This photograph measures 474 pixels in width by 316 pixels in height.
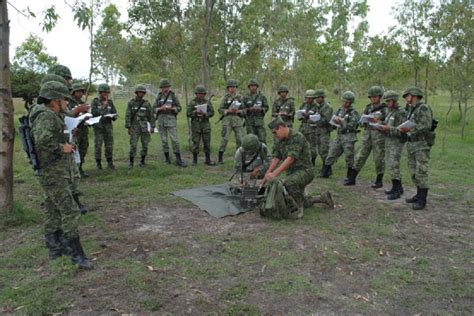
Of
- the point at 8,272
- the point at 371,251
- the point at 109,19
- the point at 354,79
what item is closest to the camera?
the point at 8,272

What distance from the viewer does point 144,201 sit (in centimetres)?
668

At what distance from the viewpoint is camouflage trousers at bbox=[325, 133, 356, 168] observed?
26.3 ft

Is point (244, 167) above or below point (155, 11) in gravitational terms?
below

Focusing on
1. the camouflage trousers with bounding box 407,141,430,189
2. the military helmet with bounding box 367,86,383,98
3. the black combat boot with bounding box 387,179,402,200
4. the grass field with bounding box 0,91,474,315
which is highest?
the military helmet with bounding box 367,86,383,98

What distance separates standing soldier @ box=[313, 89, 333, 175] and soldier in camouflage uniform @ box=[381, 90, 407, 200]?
1734mm

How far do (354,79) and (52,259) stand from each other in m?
17.0

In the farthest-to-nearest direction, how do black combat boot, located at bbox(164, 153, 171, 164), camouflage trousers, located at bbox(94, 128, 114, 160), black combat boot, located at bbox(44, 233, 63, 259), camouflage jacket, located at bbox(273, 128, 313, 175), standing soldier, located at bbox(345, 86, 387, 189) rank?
black combat boot, located at bbox(164, 153, 171, 164)
camouflage trousers, located at bbox(94, 128, 114, 160)
standing soldier, located at bbox(345, 86, 387, 189)
camouflage jacket, located at bbox(273, 128, 313, 175)
black combat boot, located at bbox(44, 233, 63, 259)

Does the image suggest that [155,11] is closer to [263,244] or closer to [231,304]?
[263,244]

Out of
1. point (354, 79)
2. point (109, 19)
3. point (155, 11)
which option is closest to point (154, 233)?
point (155, 11)

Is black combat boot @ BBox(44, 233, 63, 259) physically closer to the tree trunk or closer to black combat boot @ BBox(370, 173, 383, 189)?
the tree trunk

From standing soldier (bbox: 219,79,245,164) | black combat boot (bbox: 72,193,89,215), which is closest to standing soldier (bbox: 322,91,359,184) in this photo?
standing soldier (bbox: 219,79,245,164)

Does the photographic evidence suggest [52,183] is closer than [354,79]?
Yes

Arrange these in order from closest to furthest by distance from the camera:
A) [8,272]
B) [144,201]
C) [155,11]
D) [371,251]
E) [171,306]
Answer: [171,306]
[8,272]
[371,251]
[144,201]
[155,11]

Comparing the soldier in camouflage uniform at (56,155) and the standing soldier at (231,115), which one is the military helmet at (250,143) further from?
the standing soldier at (231,115)
